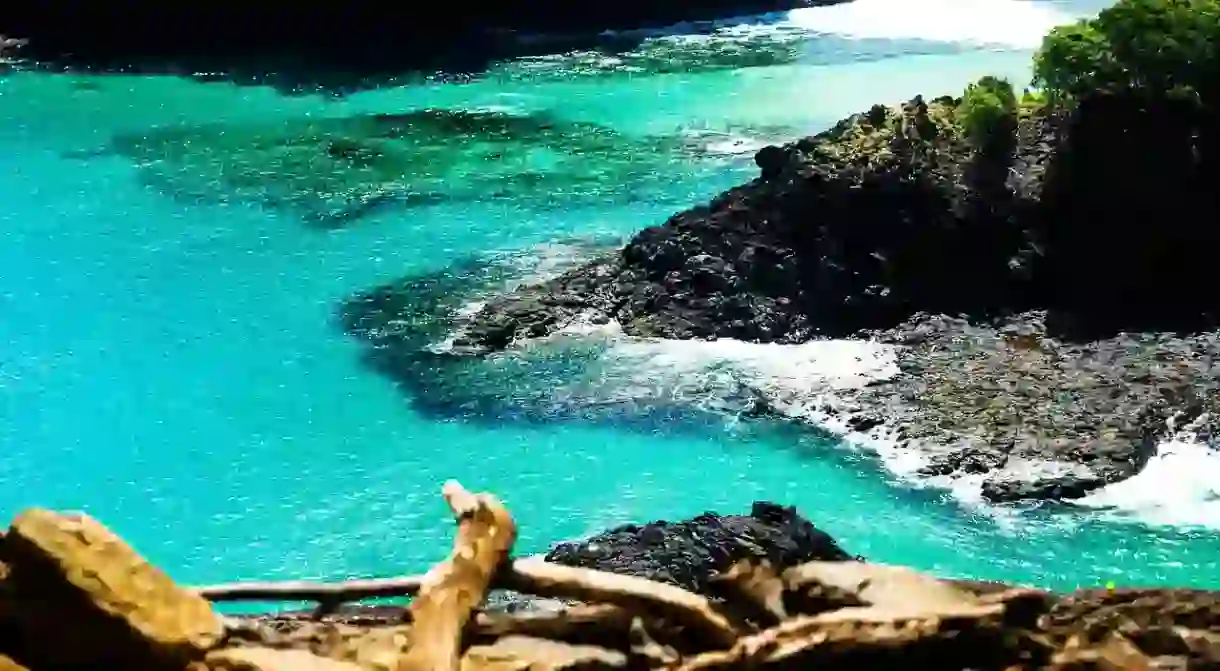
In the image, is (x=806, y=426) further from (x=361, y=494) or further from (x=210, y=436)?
(x=210, y=436)

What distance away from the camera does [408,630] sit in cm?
671

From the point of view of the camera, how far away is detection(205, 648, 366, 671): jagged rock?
6.06 metres

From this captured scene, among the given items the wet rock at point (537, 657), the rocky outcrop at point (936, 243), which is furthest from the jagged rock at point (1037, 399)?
the wet rock at point (537, 657)

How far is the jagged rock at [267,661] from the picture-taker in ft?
19.9

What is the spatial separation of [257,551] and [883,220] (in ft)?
61.6

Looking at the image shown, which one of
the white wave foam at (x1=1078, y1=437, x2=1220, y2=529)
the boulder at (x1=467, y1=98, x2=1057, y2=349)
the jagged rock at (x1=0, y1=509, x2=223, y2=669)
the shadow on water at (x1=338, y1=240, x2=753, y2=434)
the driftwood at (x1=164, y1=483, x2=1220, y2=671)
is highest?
the jagged rock at (x1=0, y1=509, x2=223, y2=669)

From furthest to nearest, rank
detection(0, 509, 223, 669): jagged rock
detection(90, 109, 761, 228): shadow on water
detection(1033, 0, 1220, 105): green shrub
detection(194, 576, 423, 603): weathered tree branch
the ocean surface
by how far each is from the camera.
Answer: detection(90, 109, 761, 228): shadow on water
detection(1033, 0, 1220, 105): green shrub
the ocean surface
detection(194, 576, 423, 603): weathered tree branch
detection(0, 509, 223, 669): jagged rock

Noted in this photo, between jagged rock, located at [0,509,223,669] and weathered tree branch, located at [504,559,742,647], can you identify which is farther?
weathered tree branch, located at [504,559,742,647]

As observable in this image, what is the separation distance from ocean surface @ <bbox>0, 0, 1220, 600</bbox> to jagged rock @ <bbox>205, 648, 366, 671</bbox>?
843 inches

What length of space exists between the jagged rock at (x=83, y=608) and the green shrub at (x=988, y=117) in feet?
116

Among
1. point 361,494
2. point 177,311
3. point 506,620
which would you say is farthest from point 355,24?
point 506,620

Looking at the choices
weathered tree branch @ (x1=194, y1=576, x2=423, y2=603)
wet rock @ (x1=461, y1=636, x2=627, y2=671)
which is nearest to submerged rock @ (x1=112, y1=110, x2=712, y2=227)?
weathered tree branch @ (x1=194, y1=576, x2=423, y2=603)

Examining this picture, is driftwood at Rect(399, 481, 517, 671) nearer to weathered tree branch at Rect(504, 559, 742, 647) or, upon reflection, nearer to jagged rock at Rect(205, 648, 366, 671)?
weathered tree branch at Rect(504, 559, 742, 647)

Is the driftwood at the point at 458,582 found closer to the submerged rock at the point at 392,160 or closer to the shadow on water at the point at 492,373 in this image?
the shadow on water at the point at 492,373
